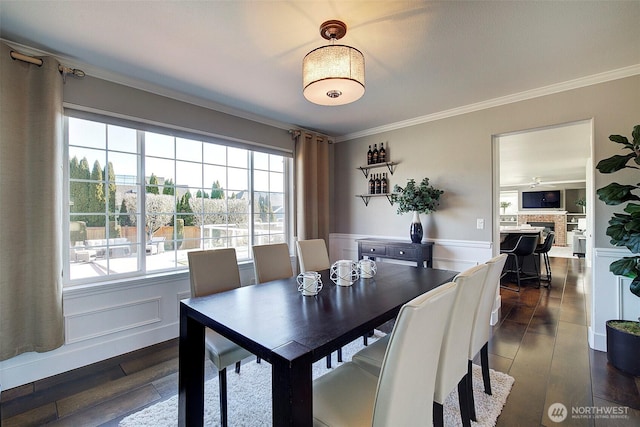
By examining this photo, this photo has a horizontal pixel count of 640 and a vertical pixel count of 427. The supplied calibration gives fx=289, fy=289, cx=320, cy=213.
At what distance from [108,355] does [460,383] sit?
2.75 meters

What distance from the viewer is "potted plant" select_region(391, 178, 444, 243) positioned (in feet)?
11.4

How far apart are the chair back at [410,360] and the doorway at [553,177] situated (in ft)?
8.73

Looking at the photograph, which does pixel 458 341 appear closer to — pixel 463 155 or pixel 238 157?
pixel 463 155

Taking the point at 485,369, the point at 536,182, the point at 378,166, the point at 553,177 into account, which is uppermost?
the point at 553,177

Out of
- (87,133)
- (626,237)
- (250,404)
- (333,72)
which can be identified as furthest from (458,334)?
(87,133)

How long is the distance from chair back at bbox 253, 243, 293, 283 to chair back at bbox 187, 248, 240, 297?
222mm

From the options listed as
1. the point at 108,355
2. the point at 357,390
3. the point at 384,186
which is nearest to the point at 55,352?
the point at 108,355

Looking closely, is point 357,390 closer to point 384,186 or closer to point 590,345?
point 590,345

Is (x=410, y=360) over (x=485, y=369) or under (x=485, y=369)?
over

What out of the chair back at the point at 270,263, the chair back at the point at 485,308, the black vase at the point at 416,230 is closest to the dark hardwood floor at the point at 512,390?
the chair back at the point at 485,308

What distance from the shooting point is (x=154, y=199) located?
2.89 meters

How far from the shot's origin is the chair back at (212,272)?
2.06 meters

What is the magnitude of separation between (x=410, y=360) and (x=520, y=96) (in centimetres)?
318

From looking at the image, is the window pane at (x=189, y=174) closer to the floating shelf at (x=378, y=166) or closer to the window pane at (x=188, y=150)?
the window pane at (x=188, y=150)
